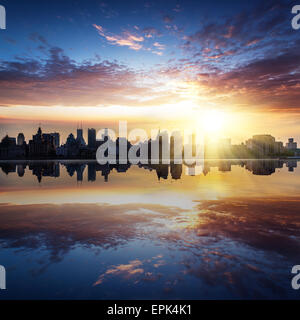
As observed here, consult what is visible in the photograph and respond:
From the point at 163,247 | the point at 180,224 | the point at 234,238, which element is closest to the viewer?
the point at 163,247

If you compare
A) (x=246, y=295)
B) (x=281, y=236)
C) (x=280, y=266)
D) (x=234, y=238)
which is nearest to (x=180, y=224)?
(x=234, y=238)

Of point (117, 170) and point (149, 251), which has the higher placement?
point (117, 170)

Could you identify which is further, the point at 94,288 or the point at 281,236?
the point at 281,236

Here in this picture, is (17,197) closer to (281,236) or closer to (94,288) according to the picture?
(94,288)

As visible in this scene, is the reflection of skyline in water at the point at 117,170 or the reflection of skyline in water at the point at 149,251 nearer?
the reflection of skyline in water at the point at 149,251

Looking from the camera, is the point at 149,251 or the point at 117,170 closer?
the point at 149,251

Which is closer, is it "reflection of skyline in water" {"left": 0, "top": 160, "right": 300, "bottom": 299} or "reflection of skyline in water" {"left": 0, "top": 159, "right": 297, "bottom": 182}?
"reflection of skyline in water" {"left": 0, "top": 160, "right": 300, "bottom": 299}

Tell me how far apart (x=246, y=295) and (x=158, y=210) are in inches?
535

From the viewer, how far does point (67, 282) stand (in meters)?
9.86

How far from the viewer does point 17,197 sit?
30531mm
